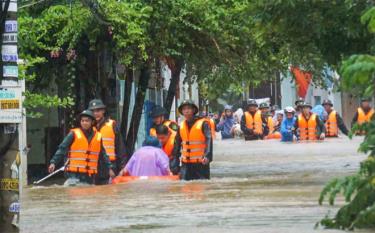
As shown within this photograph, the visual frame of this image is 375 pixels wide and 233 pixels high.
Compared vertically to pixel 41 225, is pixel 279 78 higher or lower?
higher

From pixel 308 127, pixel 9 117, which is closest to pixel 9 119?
pixel 9 117

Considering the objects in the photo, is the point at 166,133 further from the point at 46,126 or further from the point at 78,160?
the point at 46,126

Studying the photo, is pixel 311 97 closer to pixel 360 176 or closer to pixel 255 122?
pixel 255 122

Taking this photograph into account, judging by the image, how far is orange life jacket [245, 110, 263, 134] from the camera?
29.4 metres

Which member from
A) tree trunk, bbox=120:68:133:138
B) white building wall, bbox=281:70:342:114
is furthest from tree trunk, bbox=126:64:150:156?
white building wall, bbox=281:70:342:114

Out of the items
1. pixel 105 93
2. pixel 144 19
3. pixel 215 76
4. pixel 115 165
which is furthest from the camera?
pixel 215 76

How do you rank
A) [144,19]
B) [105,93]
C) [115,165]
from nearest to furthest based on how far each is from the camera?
[115,165] → [144,19] → [105,93]

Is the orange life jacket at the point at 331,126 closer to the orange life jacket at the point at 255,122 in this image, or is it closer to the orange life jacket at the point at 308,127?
the orange life jacket at the point at 255,122

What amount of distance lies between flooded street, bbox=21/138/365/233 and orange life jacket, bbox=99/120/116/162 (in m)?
1.13

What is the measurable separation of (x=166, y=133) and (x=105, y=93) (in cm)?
401

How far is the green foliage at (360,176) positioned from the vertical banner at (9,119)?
3083mm

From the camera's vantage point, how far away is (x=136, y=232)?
8469 mm

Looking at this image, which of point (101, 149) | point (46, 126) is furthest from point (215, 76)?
point (101, 149)

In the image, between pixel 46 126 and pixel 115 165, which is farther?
pixel 46 126
